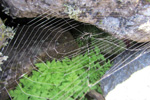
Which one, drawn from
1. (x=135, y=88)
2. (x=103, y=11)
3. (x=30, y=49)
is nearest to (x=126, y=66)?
(x=135, y=88)

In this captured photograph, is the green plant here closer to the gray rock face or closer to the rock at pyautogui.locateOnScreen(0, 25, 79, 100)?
the rock at pyautogui.locateOnScreen(0, 25, 79, 100)

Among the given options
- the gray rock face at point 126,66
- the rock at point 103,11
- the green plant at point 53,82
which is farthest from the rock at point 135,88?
the rock at point 103,11

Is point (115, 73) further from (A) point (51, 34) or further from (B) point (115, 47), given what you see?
(A) point (51, 34)

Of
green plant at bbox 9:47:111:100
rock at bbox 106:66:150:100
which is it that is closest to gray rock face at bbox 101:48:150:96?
rock at bbox 106:66:150:100

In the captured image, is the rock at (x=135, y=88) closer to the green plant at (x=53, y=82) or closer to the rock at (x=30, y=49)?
the green plant at (x=53, y=82)

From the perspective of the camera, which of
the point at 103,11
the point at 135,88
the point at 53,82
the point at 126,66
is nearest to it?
the point at 103,11

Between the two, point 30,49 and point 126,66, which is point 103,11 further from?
point 30,49
